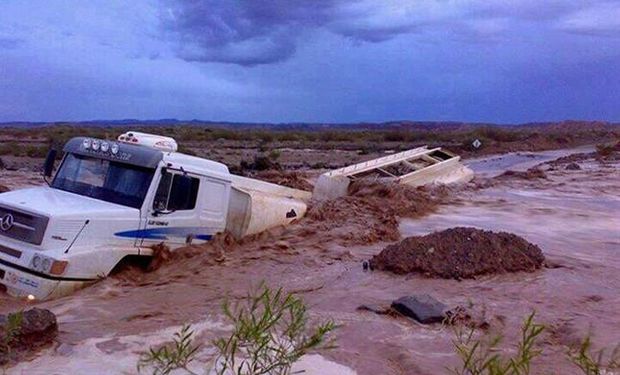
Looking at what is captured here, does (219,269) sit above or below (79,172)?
below

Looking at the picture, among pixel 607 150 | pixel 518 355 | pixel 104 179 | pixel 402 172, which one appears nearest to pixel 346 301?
pixel 518 355

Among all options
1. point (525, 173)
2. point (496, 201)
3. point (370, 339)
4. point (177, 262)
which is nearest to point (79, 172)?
point (177, 262)

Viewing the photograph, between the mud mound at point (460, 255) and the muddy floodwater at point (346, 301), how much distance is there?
0.73 ft

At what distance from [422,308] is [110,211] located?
4.45 m

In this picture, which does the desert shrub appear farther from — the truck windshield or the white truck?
the truck windshield

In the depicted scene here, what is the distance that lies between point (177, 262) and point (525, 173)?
19531mm

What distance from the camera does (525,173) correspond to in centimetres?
2898

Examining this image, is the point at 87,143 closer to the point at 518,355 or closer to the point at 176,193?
the point at 176,193

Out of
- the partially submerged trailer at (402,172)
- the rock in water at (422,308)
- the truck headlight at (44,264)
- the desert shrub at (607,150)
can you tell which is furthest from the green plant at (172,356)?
the desert shrub at (607,150)

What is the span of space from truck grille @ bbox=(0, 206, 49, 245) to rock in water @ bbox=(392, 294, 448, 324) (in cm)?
460

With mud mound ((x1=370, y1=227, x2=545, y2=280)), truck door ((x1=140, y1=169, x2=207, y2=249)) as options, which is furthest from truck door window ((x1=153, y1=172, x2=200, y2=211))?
mud mound ((x1=370, y1=227, x2=545, y2=280))

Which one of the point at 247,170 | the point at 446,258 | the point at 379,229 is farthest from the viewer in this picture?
the point at 247,170

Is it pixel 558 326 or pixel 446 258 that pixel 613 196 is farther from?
pixel 558 326

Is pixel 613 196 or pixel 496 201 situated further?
pixel 613 196
